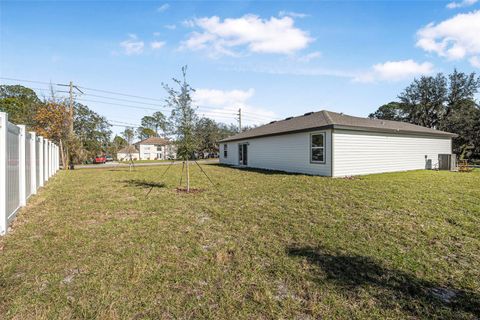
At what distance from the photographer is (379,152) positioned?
1255cm

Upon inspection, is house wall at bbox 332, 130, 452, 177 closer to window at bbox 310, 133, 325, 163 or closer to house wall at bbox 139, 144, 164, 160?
window at bbox 310, 133, 325, 163

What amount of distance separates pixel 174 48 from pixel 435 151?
17797mm

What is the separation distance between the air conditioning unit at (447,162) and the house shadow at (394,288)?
1588 cm

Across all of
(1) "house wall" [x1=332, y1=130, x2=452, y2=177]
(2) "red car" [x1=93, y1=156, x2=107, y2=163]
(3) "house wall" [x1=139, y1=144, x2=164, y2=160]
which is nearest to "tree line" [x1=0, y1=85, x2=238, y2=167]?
(2) "red car" [x1=93, y1=156, x2=107, y2=163]

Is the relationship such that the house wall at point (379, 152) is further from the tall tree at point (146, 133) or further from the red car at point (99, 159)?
the tall tree at point (146, 133)

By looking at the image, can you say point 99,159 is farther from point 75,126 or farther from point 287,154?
point 287,154

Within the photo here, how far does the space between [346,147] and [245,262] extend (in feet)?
32.3

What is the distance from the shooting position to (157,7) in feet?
30.2

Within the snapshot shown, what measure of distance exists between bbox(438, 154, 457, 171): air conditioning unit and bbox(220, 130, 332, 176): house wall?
9.28 metres

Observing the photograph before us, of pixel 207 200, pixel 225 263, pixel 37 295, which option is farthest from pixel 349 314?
pixel 207 200

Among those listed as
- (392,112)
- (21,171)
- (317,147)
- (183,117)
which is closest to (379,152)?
(317,147)

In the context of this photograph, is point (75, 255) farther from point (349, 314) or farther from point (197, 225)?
point (349, 314)

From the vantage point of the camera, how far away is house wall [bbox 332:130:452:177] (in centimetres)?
1114

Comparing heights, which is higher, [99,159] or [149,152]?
[149,152]
